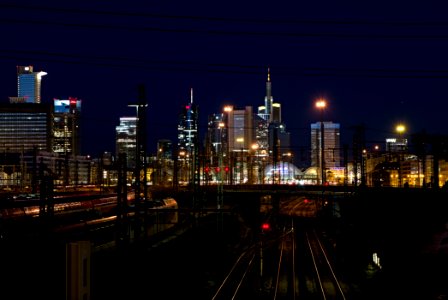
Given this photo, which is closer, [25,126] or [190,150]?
[190,150]

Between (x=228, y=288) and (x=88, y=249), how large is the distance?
21.0 metres

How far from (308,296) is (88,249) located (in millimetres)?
20515

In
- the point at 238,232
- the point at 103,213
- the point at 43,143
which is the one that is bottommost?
the point at 238,232

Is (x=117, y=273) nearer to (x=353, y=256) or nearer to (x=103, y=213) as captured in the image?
(x=103, y=213)

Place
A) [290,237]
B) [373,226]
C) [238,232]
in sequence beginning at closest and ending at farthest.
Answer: [373,226] → [290,237] → [238,232]

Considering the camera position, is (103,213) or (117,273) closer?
(117,273)

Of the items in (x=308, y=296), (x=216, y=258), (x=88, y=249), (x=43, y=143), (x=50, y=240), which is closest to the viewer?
(x=88, y=249)

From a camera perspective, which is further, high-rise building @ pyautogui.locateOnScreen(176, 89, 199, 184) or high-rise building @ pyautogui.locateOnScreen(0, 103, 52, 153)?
high-rise building @ pyautogui.locateOnScreen(0, 103, 52, 153)

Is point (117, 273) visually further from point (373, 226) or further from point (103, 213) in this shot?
point (373, 226)

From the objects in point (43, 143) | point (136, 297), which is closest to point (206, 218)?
point (136, 297)

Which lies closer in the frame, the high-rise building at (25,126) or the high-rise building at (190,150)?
the high-rise building at (190,150)

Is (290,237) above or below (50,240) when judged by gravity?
below

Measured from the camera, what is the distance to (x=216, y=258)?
40.0m

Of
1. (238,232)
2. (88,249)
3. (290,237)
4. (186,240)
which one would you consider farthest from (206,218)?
(88,249)
